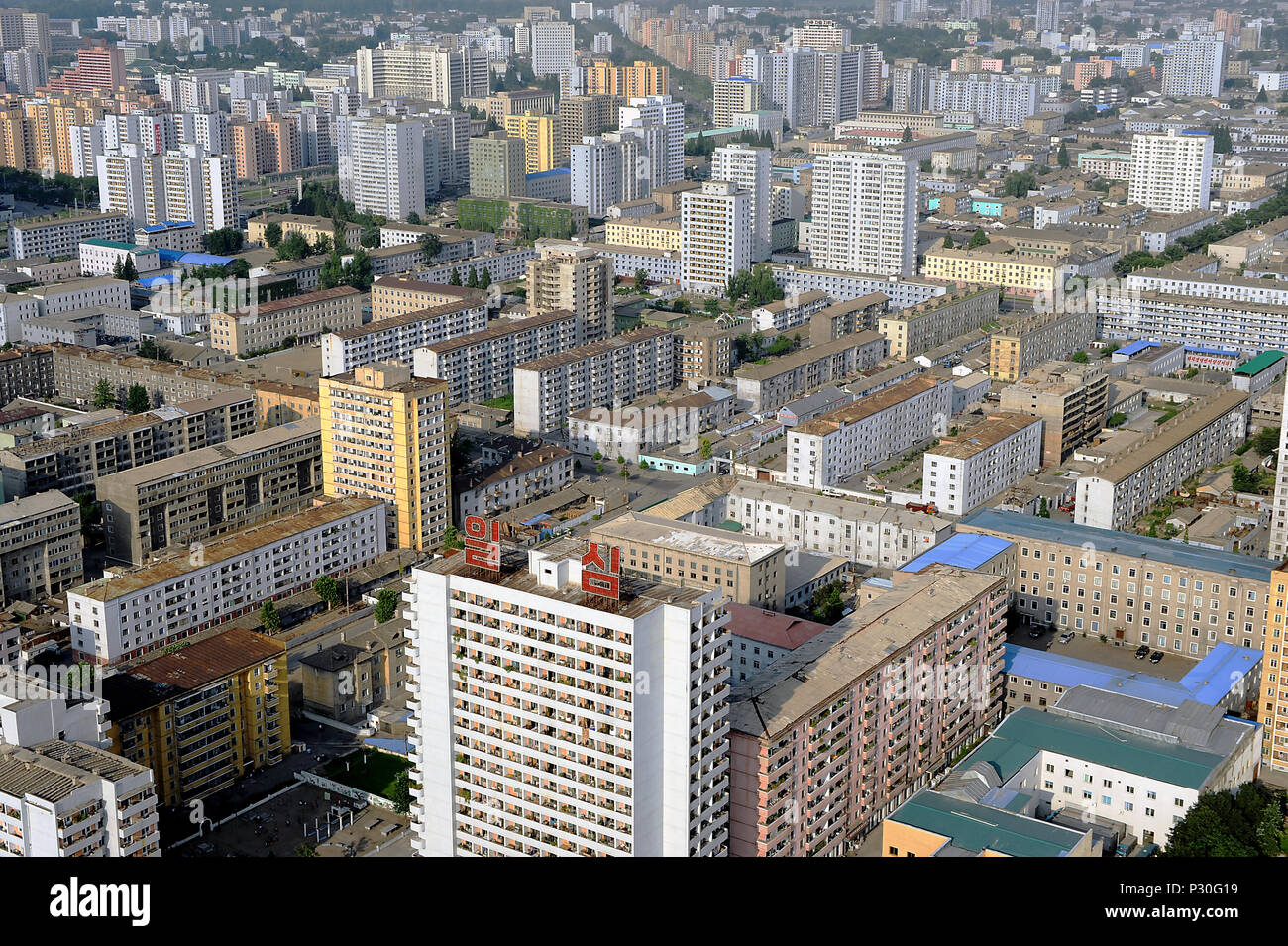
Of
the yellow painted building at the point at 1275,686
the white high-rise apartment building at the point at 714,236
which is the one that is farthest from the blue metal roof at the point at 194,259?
the yellow painted building at the point at 1275,686

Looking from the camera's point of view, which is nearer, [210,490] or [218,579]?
[218,579]

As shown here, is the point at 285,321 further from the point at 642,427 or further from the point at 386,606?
the point at 386,606

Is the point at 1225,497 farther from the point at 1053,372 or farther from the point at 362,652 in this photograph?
the point at 362,652

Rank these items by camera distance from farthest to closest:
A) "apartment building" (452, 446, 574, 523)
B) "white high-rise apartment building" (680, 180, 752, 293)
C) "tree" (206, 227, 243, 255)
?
"tree" (206, 227, 243, 255) < "white high-rise apartment building" (680, 180, 752, 293) < "apartment building" (452, 446, 574, 523)

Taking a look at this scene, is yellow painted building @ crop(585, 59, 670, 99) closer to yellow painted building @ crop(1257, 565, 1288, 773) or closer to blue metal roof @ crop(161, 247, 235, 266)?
blue metal roof @ crop(161, 247, 235, 266)

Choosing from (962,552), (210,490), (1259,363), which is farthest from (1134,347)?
(210,490)

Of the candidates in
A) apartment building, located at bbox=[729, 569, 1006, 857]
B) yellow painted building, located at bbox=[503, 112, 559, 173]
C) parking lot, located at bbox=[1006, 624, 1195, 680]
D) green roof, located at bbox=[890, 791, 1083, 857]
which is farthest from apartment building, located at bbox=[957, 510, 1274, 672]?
yellow painted building, located at bbox=[503, 112, 559, 173]

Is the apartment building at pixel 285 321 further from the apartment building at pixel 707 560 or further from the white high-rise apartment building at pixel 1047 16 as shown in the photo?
the white high-rise apartment building at pixel 1047 16
